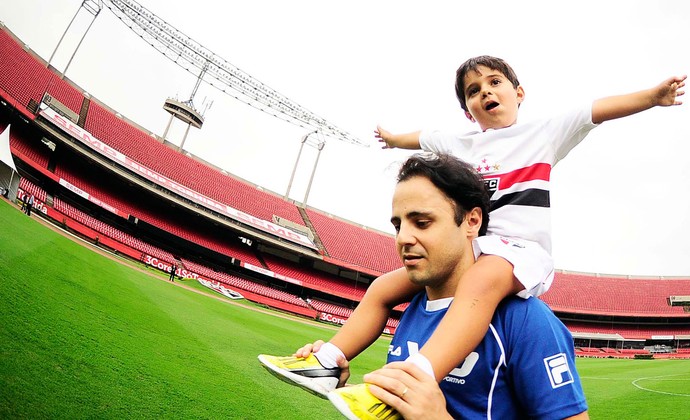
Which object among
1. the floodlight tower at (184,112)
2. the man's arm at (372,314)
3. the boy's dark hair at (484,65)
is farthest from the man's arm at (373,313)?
the floodlight tower at (184,112)

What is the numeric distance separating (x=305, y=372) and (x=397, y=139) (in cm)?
152

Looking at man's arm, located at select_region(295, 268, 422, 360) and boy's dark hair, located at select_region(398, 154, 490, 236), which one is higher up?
boy's dark hair, located at select_region(398, 154, 490, 236)

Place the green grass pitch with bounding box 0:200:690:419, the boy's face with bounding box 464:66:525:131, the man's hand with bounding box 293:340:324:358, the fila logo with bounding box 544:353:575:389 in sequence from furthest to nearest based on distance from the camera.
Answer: the green grass pitch with bounding box 0:200:690:419 → the boy's face with bounding box 464:66:525:131 → the man's hand with bounding box 293:340:324:358 → the fila logo with bounding box 544:353:575:389

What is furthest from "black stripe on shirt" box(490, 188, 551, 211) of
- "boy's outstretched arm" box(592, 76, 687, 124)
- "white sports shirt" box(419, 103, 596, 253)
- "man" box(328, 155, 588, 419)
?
"boy's outstretched arm" box(592, 76, 687, 124)

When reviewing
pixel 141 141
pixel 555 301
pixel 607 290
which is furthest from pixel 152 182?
pixel 607 290

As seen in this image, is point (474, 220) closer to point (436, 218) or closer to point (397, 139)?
point (436, 218)

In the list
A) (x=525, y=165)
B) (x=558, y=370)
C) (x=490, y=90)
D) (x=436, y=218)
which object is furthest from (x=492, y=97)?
(x=558, y=370)

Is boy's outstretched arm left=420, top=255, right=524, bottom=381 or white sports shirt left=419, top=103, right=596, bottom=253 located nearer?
boy's outstretched arm left=420, top=255, right=524, bottom=381

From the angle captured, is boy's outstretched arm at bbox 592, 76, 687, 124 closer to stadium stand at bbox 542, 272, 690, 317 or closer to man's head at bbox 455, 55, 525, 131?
man's head at bbox 455, 55, 525, 131

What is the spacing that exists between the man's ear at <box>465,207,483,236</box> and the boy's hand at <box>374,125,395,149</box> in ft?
3.68

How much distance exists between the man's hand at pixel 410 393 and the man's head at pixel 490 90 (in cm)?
139

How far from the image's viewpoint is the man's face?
133cm

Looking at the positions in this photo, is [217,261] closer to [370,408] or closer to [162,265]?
[162,265]

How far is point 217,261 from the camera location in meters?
26.1
